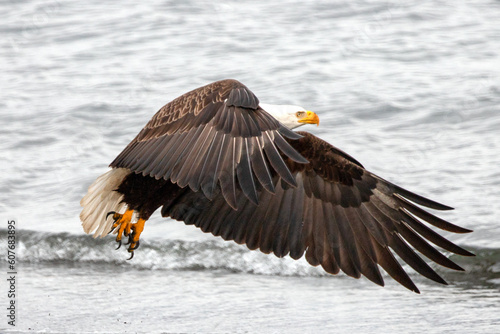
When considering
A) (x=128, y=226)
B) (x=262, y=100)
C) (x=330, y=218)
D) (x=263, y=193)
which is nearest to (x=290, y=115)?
(x=263, y=193)

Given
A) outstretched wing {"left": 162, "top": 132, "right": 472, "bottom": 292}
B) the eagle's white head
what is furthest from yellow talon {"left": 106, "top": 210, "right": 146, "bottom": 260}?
the eagle's white head

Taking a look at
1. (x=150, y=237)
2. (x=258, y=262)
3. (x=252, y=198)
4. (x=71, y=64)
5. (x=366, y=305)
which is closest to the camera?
(x=252, y=198)

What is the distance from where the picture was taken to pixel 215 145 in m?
3.66

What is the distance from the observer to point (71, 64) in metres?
9.84

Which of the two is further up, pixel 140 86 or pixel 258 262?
pixel 140 86

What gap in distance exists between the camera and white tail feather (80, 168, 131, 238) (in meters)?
4.79

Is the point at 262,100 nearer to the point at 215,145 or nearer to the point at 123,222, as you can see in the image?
the point at 123,222

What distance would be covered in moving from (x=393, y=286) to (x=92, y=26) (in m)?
6.90

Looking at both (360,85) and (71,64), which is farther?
(71,64)

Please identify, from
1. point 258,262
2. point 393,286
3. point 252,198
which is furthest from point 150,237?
point 252,198

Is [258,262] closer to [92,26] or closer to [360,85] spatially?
[360,85]

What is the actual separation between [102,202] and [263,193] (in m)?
0.94

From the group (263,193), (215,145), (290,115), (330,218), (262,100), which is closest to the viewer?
(215,145)

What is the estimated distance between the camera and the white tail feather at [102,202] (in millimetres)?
4785
